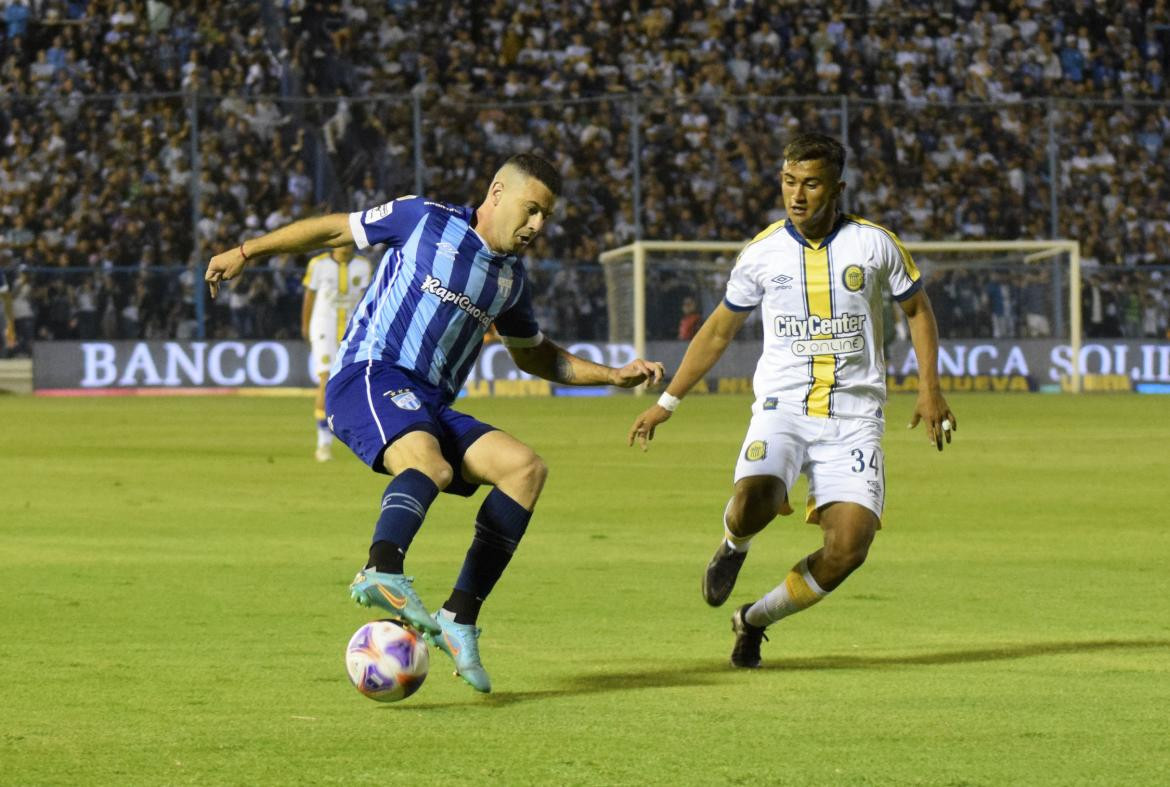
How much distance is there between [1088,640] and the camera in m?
8.00

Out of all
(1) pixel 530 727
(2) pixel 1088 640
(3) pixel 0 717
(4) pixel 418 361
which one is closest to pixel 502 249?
(4) pixel 418 361

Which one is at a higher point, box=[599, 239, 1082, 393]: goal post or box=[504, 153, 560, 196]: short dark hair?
box=[504, 153, 560, 196]: short dark hair

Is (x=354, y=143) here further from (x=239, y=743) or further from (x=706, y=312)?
(x=239, y=743)

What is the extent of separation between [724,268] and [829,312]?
24423 millimetres

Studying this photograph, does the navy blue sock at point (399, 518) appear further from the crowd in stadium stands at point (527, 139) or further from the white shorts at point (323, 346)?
the crowd in stadium stands at point (527, 139)

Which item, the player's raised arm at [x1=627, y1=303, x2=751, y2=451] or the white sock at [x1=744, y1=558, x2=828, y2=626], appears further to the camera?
the player's raised arm at [x1=627, y1=303, x2=751, y2=451]

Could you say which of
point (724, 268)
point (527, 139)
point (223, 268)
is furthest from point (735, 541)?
point (527, 139)

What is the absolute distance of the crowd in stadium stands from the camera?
104ft

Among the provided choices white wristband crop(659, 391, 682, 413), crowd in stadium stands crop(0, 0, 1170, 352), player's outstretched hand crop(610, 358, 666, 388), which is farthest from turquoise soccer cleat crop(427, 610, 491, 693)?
crowd in stadium stands crop(0, 0, 1170, 352)

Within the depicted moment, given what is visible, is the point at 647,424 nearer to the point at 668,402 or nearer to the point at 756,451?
the point at 668,402

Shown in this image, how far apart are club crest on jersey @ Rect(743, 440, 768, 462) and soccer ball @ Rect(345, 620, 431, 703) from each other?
1.67 m

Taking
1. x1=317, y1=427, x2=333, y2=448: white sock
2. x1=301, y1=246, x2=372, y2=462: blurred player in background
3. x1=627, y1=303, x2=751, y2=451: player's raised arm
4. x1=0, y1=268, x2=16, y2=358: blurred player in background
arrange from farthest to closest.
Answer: x1=0, y1=268, x2=16, y2=358: blurred player in background, x1=301, y1=246, x2=372, y2=462: blurred player in background, x1=317, y1=427, x2=333, y2=448: white sock, x1=627, y1=303, x2=751, y2=451: player's raised arm

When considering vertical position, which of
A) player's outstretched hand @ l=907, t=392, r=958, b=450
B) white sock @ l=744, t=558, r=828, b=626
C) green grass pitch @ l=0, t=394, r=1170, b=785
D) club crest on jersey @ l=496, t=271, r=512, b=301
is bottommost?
green grass pitch @ l=0, t=394, r=1170, b=785

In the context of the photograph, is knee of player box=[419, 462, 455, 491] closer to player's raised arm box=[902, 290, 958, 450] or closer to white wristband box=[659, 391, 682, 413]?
white wristband box=[659, 391, 682, 413]
